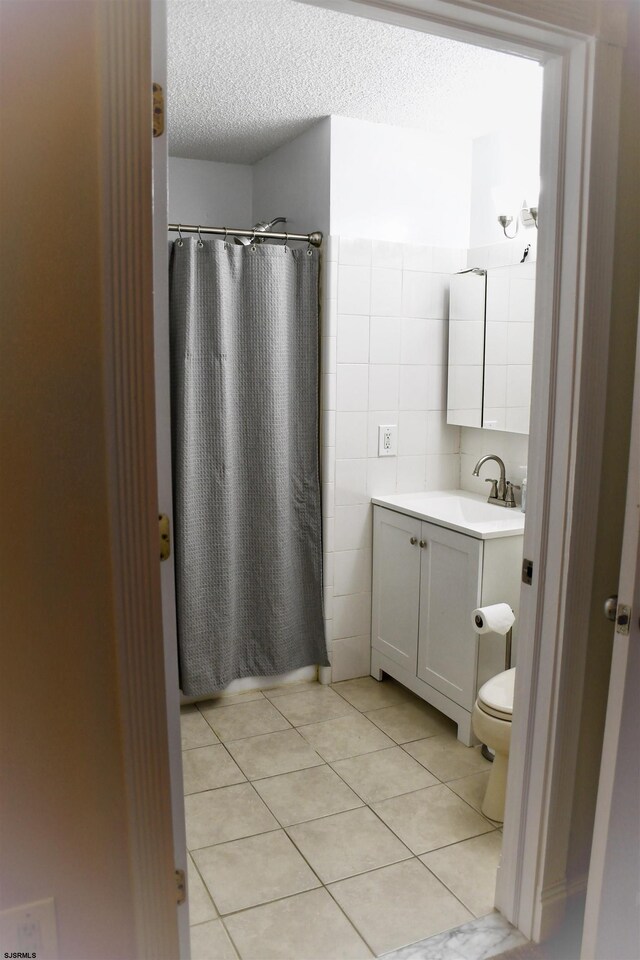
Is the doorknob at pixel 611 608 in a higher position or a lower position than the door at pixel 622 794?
higher

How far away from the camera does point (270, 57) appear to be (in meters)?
2.50

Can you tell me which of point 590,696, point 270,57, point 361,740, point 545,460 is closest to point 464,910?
point 590,696

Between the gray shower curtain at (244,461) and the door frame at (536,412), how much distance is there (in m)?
1.54

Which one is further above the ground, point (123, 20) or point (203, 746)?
point (123, 20)

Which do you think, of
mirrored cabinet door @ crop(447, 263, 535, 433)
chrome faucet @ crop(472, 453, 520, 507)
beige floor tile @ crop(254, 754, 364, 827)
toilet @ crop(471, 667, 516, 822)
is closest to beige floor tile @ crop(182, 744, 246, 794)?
beige floor tile @ crop(254, 754, 364, 827)

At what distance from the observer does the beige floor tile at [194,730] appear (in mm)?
2826

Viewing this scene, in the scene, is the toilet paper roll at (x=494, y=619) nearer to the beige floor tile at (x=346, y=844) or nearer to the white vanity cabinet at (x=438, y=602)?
the white vanity cabinet at (x=438, y=602)

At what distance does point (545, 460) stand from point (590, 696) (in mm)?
565

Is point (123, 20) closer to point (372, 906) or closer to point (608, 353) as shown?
point (608, 353)

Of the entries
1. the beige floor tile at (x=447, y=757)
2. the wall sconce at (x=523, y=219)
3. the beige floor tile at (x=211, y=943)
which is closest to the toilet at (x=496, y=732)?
the beige floor tile at (x=447, y=757)

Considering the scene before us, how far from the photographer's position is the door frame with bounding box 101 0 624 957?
3.97 ft

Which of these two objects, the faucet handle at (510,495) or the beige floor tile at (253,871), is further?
the faucet handle at (510,495)

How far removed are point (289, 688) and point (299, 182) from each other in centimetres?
223

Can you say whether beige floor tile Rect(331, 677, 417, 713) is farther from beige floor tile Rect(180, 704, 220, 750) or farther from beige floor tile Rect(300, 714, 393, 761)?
beige floor tile Rect(180, 704, 220, 750)
